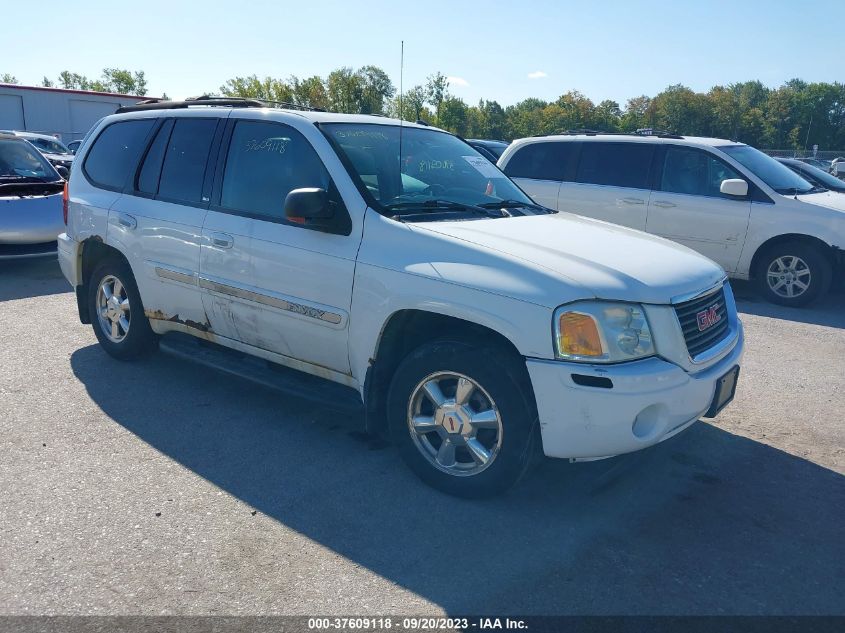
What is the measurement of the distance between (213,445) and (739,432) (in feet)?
10.6

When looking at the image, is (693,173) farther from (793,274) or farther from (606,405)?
(606,405)

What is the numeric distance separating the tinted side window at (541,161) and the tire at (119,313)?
235 inches

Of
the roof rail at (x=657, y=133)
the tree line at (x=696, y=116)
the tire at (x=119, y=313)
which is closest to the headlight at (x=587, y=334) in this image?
the tire at (x=119, y=313)

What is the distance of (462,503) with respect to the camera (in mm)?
3672

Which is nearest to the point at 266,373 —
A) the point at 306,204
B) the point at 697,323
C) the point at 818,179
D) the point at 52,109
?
the point at 306,204

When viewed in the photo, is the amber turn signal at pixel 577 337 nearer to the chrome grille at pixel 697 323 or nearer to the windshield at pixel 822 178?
the chrome grille at pixel 697 323

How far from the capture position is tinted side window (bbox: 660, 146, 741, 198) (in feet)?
28.3

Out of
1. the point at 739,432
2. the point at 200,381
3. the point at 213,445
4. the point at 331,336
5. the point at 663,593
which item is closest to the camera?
the point at 663,593

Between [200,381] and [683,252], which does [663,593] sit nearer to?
[683,252]

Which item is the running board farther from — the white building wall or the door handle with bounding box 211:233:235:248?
the white building wall

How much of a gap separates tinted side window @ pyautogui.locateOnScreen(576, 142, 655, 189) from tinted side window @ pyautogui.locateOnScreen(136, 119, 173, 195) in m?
5.79

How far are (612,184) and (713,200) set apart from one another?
1256mm

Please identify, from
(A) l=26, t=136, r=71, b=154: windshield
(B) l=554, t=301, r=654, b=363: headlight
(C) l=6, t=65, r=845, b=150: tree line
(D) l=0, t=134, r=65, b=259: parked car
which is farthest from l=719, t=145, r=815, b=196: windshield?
(C) l=6, t=65, r=845, b=150: tree line

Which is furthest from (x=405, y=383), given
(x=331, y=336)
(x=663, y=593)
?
(x=663, y=593)
